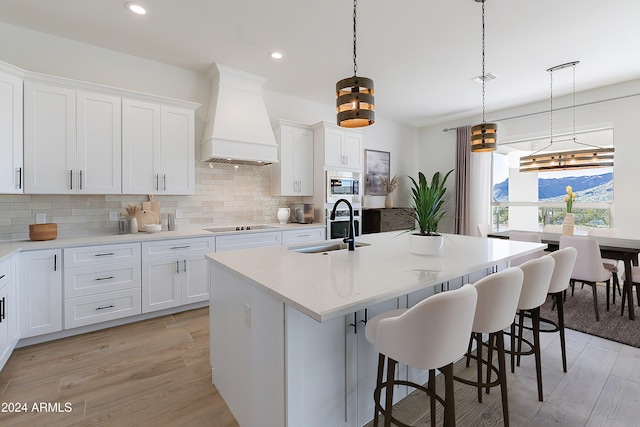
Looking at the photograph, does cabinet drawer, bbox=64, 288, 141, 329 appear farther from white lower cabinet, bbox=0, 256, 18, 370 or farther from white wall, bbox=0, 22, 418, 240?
white wall, bbox=0, 22, 418, 240

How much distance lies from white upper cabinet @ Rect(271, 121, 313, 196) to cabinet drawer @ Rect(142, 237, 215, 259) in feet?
4.62

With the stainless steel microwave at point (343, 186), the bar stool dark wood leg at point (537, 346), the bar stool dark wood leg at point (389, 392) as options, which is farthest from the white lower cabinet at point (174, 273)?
the bar stool dark wood leg at point (537, 346)

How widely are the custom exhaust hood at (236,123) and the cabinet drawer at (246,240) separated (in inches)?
39.4

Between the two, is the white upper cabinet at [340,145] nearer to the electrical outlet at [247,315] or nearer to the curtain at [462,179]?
the curtain at [462,179]

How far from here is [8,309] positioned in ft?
7.57

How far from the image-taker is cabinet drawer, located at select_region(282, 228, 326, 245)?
4.09m

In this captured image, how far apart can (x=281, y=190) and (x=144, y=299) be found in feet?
7.25

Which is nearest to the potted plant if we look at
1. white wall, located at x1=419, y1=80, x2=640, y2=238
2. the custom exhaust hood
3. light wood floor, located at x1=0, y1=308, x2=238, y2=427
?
light wood floor, located at x1=0, y1=308, x2=238, y2=427

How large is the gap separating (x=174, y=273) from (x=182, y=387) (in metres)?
1.51

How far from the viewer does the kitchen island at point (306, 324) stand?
4.20 feet

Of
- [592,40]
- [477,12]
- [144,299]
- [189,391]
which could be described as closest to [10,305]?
[144,299]

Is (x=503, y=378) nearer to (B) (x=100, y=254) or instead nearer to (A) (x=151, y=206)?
(B) (x=100, y=254)

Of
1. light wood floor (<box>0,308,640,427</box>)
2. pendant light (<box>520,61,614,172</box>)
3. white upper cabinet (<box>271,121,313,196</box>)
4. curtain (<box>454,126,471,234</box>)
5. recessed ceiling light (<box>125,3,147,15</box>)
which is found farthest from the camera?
curtain (<box>454,126,471,234</box>)

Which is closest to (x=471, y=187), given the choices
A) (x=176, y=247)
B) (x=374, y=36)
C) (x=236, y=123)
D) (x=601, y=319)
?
(x=601, y=319)
